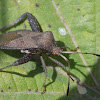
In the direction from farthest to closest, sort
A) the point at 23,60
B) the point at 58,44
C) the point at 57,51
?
the point at 58,44 < the point at 23,60 < the point at 57,51

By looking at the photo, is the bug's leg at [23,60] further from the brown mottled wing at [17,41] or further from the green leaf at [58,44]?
the brown mottled wing at [17,41]

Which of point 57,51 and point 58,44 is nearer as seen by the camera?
point 57,51

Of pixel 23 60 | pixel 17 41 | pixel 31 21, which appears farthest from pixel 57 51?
pixel 31 21

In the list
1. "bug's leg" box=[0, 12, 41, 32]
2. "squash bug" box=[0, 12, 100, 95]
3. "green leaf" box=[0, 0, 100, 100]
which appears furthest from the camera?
"bug's leg" box=[0, 12, 41, 32]

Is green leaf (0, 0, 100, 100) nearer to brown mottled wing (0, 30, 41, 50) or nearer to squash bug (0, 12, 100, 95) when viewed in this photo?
squash bug (0, 12, 100, 95)

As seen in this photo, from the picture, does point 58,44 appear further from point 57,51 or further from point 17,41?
point 17,41

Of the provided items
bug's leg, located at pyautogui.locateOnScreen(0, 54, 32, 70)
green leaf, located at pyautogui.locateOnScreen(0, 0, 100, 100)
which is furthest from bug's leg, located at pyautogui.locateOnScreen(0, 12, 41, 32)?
bug's leg, located at pyautogui.locateOnScreen(0, 54, 32, 70)

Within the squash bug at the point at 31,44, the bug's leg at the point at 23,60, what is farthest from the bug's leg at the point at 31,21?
the bug's leg at the point at 23,60

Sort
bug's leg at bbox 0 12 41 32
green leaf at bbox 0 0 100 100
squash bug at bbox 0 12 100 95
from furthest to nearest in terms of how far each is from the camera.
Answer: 1. bug's leg at bbox 0 12 41 32
2. squash bug at bbox 0 12 100 95
3. green leaf at bbox 0 0 100 100
